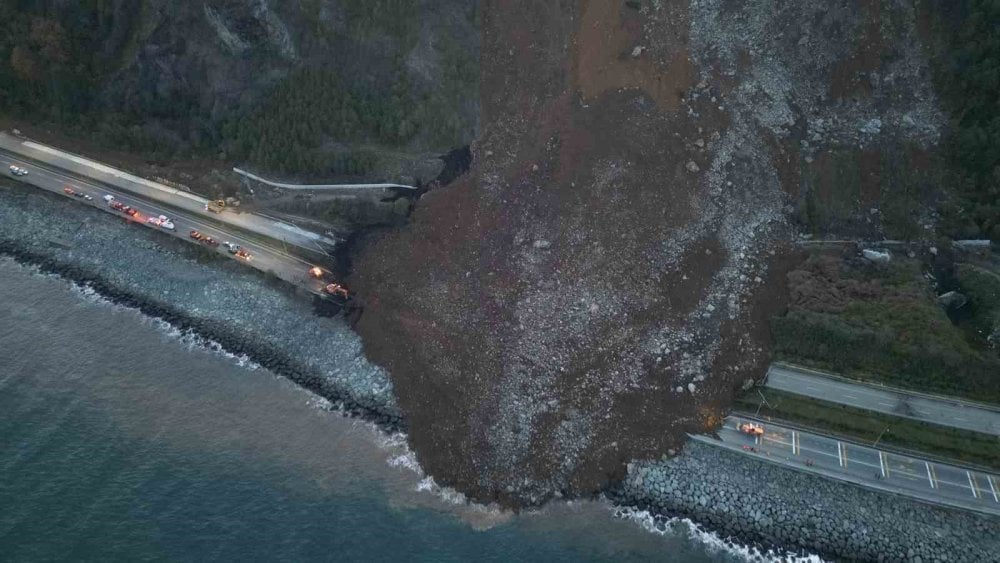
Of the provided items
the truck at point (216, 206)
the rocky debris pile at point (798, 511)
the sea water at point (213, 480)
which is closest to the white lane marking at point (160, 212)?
the truck at point (216, 206)

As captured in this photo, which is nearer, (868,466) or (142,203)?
(868,466)

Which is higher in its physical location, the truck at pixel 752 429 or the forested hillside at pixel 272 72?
the forested hillside at pixel 272 72

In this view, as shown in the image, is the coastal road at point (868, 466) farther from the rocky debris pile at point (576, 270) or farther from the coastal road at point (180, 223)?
the coastal road at point (180, 223)

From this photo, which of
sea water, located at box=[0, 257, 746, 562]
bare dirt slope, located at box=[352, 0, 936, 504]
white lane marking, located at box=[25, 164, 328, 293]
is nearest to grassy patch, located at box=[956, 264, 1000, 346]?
bare dirt slope, located at box=[352, 0, 936, 504]

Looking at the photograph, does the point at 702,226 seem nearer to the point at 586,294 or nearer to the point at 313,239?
the point at 586,294

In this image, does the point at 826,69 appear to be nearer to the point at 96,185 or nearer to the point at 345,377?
the point at 345,377

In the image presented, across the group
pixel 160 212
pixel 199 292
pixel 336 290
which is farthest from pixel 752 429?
pixel 160 212
